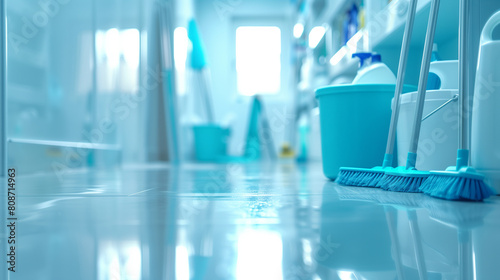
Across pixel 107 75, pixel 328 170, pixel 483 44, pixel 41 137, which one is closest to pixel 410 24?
pixel 483 44

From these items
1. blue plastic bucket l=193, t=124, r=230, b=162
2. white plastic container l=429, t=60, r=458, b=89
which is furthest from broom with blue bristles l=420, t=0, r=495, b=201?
blue plastic bucket l=193, t=124, r=230, b=162

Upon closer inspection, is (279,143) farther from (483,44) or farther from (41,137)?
(483,44)

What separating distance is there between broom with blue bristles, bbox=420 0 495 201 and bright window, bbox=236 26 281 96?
14.9 ft

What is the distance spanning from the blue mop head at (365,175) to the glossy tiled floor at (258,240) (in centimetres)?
25

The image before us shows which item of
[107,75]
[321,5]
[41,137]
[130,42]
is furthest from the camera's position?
[321,5]

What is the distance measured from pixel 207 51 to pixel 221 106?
26.7 inches

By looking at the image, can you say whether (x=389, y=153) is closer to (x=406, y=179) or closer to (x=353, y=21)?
(x=406, y=179)

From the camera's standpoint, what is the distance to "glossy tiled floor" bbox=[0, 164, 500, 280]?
0.36 meters

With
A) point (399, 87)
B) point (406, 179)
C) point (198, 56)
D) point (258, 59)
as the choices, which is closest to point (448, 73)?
point (399, 87)

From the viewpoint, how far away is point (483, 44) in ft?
2.97

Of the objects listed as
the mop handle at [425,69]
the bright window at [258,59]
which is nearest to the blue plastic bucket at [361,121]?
the mop handle at [425,69]

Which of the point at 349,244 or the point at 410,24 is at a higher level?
the point at 410,24

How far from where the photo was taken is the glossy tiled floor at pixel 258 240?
36cm

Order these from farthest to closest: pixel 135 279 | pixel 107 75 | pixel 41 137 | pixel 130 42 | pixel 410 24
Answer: pixel 130 42, pixel 107 75, pixel 41 137, pixel 410 24, pixel 135 279
